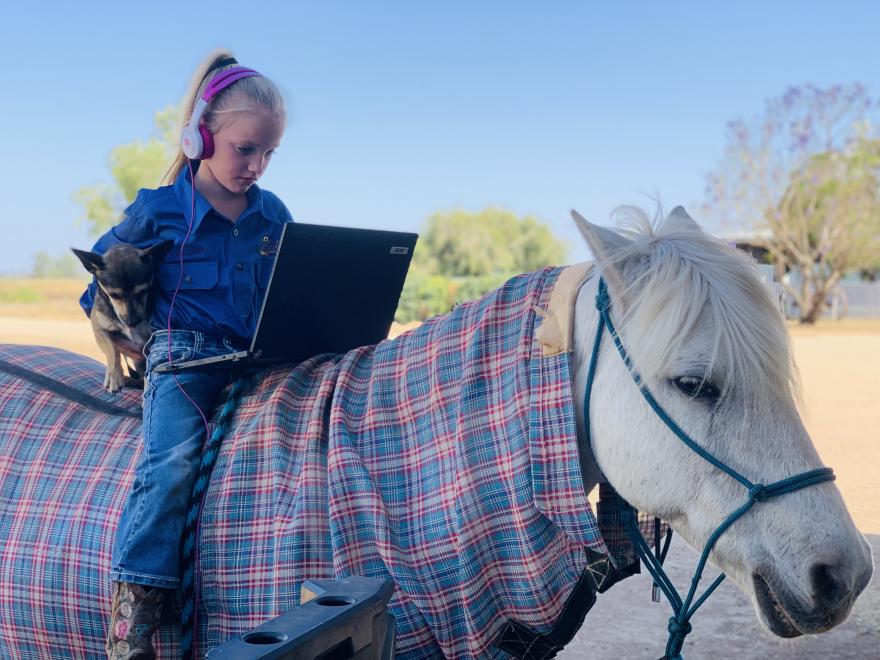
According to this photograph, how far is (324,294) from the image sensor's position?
2.20 m

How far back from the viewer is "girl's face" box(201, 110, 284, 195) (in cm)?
228

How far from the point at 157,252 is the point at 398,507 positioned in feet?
3.39

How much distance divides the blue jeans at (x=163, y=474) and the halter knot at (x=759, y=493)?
4.19ft

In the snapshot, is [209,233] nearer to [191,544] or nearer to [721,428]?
[191,544]

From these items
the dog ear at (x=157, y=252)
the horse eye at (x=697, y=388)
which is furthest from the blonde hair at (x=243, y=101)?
the horse eye at (x=697, y=388)

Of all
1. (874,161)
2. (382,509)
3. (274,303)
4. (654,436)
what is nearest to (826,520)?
(654,436)

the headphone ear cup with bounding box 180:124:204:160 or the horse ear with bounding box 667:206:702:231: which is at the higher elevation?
the headphone ear cup with bounding box 180:124:204:160

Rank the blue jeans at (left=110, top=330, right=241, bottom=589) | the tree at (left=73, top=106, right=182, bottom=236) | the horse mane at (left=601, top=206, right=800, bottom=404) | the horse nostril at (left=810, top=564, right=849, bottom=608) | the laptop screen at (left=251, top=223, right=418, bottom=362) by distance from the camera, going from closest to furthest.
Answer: the horse nostril at (left=810, top=564, right=849, bottom=608)
the horse mane at (left=601, top=206, right=800, bottom=404)
the blue jeans at (left=110, top=330, right=241, bottom=589)
the laptop screen at (left=251, top=223, right=418, bottom=362)
the tree at (left=73, top=106, right=182, bottom=236)

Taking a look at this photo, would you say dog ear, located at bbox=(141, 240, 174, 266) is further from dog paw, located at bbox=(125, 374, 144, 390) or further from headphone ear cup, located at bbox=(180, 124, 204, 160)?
dog paw, located at bbox=(125, 374, 144, 390)

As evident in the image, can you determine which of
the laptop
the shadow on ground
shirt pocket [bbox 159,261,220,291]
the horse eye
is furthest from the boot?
the shadow on ground

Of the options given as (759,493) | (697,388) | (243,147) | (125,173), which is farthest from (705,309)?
(125,173)

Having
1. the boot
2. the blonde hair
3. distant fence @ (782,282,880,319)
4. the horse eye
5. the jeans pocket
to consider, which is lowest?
distant fence @ (782,282,880,319)

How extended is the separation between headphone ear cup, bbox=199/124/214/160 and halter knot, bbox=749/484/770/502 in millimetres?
1728

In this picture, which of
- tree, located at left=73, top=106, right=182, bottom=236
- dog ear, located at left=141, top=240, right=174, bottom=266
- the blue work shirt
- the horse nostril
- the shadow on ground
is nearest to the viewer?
the horse nostril
